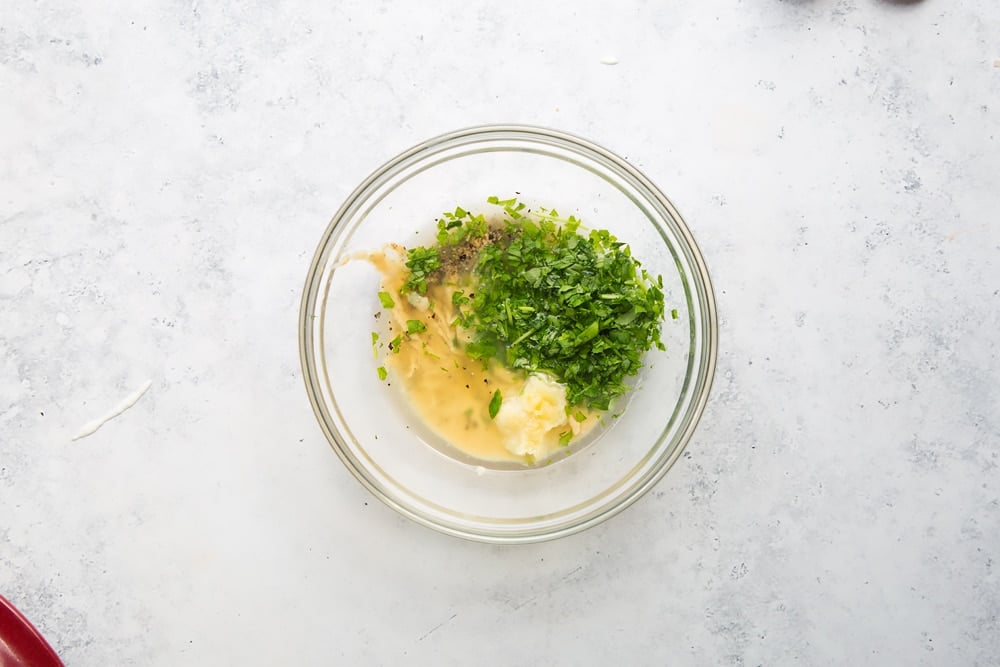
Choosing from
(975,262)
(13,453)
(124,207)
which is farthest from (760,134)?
(13,453)

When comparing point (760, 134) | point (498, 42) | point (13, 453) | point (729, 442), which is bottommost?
point (729, 442)

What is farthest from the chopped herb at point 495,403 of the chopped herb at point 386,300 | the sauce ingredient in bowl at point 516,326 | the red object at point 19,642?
the red object at point 19,642

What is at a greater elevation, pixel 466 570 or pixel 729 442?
pixel 729 442

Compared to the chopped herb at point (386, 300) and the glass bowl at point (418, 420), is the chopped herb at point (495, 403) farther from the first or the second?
the chopped herb at point (386, 300)

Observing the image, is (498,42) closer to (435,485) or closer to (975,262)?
(435,485)

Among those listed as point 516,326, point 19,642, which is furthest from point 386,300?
point 19,642

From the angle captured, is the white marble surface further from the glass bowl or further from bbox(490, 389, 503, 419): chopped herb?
bbox(490, 389, 503, 419): chopped herb
